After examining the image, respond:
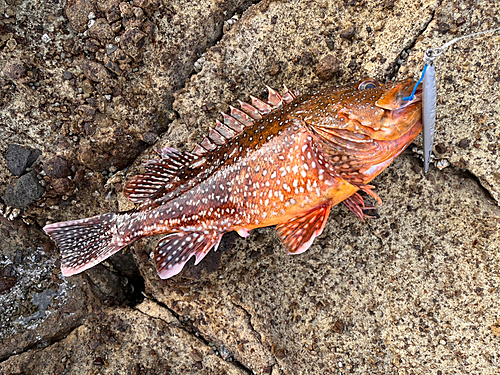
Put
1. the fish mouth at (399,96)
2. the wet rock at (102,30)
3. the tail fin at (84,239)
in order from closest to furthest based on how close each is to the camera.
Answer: the fish mouth at (399,96) → the tail fin at (84,239) → the wet rock at (102,30)

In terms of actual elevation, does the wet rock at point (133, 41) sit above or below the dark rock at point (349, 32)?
above

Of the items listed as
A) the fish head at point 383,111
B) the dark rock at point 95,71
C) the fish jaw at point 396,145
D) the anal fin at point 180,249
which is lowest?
the fish jaw at point 396,145

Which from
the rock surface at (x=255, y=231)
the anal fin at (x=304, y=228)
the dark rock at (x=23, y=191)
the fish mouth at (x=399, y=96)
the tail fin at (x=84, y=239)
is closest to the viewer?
the fish mouth at (x=399, y=96)

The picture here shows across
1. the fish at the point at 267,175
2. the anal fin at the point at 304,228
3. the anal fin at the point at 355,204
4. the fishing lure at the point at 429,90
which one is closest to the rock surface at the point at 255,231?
the anal fin at the point at 355,204

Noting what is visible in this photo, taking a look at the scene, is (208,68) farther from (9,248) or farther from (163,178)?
(9,248)

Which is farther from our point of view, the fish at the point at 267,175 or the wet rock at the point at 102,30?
the wet rock at the point at 102,30

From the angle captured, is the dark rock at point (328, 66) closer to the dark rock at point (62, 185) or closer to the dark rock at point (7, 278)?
the dark rock at point (62, 185)
